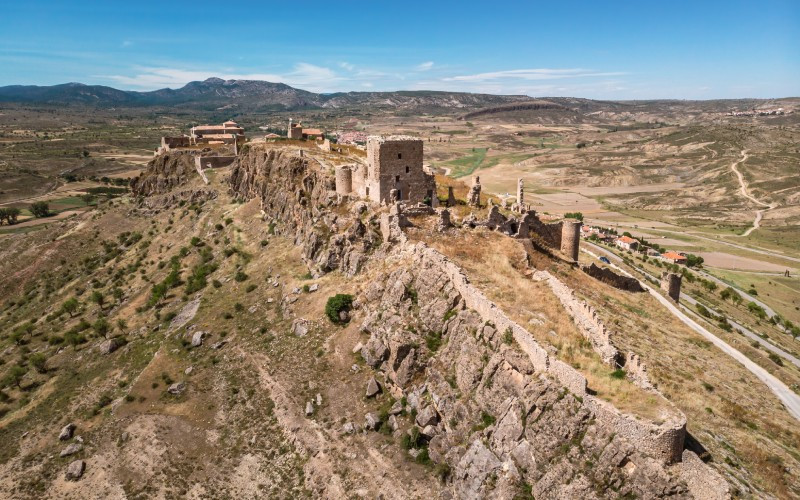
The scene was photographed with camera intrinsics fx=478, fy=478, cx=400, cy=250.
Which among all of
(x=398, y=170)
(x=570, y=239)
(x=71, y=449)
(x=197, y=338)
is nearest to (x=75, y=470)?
(x=71, y=449)

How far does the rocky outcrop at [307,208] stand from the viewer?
42.1 m

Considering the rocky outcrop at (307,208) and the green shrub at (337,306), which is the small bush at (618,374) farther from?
the rocky outcrop at (307,208)

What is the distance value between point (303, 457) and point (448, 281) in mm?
13764

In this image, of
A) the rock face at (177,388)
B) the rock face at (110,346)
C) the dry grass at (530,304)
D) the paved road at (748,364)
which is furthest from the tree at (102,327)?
the paved road at (748,364)

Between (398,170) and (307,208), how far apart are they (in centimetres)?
1624

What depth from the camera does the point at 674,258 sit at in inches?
3794

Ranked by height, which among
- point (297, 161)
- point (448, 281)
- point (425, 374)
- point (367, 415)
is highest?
point (297, 161)

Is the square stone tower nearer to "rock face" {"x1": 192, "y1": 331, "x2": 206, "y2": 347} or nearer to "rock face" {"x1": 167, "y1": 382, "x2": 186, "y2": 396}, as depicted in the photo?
→ "rock face" {"x1": 192, "y1": 331, "x2": 206, "y2": 347}

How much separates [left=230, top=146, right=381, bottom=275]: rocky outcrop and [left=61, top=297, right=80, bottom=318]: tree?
2631cm

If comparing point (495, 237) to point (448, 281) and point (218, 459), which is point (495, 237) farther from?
point (218, 459)

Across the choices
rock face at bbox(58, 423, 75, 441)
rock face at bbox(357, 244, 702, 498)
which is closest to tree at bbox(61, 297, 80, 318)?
rock face at bbox(58, 423, 75, 441)

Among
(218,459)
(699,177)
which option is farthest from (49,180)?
(699,177)

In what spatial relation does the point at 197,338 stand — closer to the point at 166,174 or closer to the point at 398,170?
the point at 398,170

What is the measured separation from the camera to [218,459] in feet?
99.9
